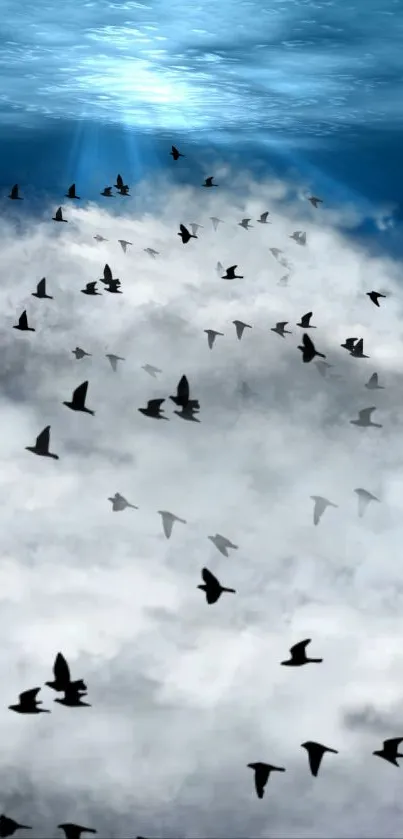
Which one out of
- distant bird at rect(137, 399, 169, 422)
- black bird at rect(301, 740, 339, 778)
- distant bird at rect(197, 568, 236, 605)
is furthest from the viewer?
distant bird at rect(137, 399, 169, 422)

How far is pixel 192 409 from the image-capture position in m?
51.4

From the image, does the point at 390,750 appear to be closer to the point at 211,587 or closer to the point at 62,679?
the point at 211,587

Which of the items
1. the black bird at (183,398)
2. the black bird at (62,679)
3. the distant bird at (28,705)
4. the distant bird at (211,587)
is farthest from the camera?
the black bird at (183,398)

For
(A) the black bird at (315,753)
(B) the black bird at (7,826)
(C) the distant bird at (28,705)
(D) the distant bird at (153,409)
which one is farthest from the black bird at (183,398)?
(B) the black bird at (7,826)

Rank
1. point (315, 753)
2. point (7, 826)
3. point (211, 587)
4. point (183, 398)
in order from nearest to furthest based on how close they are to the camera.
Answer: point (211, 587), point (183, 398), point (315, 753), point (7, 826)

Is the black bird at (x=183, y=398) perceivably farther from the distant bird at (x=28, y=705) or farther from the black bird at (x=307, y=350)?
the distant bird at (x=28, y=705)

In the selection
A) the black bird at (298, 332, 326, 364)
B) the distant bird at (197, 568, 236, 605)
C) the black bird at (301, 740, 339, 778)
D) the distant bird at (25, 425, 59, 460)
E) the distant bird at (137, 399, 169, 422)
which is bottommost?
the black bird at (301, 740, 339, 778)

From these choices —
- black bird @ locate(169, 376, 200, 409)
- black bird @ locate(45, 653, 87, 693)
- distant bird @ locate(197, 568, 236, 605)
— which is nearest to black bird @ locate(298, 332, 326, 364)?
black bird @ locate(169, 376, 200, 409)

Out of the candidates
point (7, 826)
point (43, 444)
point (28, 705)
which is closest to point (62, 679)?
point (28, 705)

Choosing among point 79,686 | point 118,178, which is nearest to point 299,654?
point 79,686

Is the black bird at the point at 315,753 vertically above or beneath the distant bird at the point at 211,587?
beneath

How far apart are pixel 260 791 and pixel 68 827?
50.7 feet

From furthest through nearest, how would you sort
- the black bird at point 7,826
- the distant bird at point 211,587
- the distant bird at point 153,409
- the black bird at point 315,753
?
the black bird at point 7,826
the distant bird at point 153,409
the black bird at point 315,753
the distant bird at point 211,587

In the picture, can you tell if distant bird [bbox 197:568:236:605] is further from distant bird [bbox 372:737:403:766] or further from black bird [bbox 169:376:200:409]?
distant bird [bbox 372:737:403:766]
